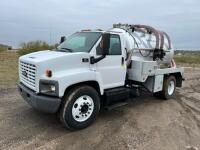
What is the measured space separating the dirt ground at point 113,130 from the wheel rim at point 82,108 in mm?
326

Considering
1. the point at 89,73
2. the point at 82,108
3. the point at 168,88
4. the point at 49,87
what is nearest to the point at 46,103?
the point at 49,87

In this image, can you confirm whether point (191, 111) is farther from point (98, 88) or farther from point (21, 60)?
point (21, 60)

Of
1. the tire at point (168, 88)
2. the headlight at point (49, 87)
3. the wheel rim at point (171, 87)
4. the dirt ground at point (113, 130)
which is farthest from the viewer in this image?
the wheel rim at point (171, 87)

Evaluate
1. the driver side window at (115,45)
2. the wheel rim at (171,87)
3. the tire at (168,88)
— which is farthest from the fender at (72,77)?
the wheel rim at (171,87)

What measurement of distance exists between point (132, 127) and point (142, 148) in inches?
44.9

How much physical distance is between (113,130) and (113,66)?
1.76m

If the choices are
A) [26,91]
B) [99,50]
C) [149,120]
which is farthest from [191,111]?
[26,91]

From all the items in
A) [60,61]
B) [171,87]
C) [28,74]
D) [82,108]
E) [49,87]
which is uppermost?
[60,61]

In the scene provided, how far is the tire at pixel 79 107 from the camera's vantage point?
558cm

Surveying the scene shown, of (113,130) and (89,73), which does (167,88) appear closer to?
(113,130)

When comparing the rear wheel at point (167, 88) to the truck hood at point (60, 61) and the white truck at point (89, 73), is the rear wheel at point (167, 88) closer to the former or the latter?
the white truck at point (89, 73)

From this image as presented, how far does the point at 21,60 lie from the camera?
634cm

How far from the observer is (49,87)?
17.8ft

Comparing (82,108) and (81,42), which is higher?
(81,42)
